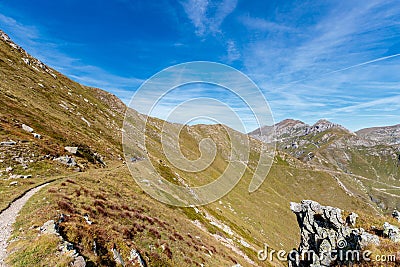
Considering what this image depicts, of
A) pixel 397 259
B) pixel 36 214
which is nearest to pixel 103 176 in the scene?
pixel 36 214

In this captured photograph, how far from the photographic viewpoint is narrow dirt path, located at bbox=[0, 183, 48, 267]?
13476 mm

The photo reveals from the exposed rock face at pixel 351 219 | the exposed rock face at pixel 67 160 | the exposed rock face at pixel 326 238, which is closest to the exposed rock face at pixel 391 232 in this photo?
the exposed rock face at pixel 326 238

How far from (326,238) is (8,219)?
25.8m

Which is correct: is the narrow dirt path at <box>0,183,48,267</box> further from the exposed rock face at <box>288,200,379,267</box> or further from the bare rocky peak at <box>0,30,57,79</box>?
the bare rocky peak at <box>0,30,57,79</box>

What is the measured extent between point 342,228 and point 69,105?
91.6 meters

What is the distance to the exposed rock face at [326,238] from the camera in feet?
50.0

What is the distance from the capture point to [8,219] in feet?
57.2

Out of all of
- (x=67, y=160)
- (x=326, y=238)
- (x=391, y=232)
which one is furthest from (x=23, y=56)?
(x=391, y=232)

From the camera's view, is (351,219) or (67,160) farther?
(67,160)

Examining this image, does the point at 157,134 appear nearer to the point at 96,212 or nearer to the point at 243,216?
the point at 243,216

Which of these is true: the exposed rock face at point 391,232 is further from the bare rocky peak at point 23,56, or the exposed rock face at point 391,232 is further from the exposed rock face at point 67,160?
the bare rocky peak at point 23,56

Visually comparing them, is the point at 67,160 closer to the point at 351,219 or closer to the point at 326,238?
the point at 326,238

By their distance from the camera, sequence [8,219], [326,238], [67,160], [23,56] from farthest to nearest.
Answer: [23,56] < [67,160] < [326,238] < [8,219]

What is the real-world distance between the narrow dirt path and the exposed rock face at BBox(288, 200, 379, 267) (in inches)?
830
